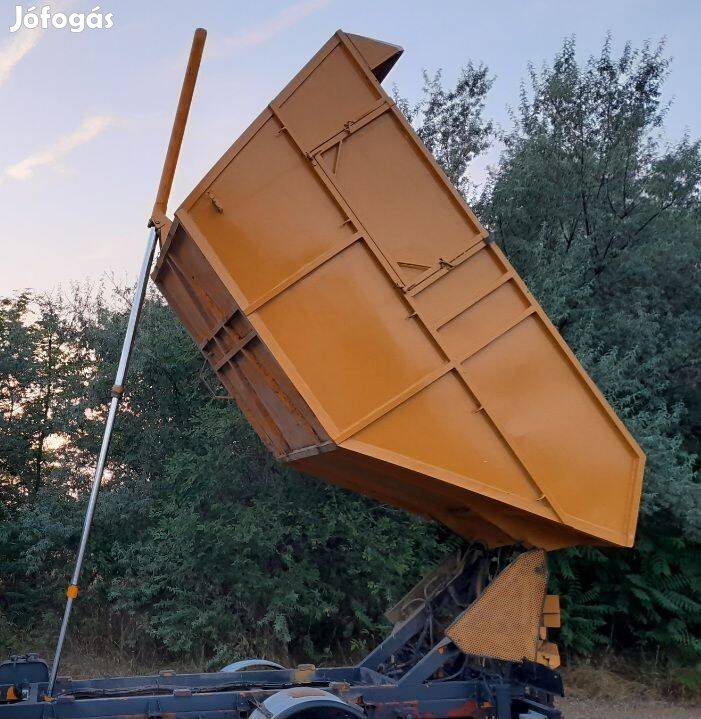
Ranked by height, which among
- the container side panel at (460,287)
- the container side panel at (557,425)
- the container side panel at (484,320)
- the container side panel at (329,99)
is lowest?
the container side panel at (557,425)

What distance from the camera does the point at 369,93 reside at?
5.50m

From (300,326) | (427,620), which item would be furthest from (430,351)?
(427,620)

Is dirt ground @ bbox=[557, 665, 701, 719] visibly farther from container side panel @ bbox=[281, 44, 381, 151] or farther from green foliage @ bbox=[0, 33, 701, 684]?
container side panel @ bbox=[281, 44, 381, 151]

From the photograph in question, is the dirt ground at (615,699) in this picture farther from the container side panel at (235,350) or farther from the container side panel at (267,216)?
the container side panel at (267,216)

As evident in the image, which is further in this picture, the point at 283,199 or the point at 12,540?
the point at 12,540

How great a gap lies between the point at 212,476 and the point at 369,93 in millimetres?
5770

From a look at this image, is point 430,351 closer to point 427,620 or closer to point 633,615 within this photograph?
point 427,620

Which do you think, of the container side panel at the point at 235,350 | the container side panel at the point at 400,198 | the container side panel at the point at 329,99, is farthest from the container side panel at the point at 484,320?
the container side panel at the point at 329,99

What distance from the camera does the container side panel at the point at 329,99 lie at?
17.5ft

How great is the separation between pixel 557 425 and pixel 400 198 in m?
1.88

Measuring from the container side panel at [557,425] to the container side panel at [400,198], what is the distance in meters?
0.75

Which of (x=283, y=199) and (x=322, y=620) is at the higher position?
(x=283, y=199)

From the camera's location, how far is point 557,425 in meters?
5.38

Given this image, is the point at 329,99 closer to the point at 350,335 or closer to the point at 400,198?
the point at 400,198
